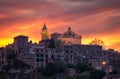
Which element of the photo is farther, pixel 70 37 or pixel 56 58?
pixel 70 37

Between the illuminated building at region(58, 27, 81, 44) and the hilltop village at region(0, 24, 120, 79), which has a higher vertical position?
the illuminated building at region(58, 27, 81, 44)

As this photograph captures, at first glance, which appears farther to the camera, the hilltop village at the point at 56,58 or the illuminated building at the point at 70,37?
the illuminated building at the point at 70,37

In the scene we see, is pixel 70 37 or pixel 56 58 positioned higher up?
pixel 70 37

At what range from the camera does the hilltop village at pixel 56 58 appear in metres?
53.9

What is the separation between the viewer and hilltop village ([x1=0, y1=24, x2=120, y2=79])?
177ft

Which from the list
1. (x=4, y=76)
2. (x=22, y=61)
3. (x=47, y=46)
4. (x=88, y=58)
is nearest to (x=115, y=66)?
(x=88, y=58)

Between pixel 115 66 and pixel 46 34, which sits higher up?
pixel 46 34

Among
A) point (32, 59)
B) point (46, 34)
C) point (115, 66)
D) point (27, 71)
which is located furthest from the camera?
point (46, 34)

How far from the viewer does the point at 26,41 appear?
64.2m

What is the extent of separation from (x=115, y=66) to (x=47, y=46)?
8.10 m

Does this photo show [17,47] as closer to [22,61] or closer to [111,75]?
[22,61]

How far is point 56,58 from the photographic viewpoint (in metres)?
61.5

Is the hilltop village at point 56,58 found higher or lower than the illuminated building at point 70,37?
lower

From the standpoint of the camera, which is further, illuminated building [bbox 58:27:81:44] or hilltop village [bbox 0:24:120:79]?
illuminated building [bbox 58:27:81:44]
